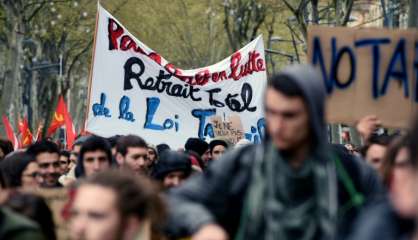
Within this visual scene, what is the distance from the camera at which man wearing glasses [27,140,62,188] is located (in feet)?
33.9

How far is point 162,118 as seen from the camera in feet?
53.0

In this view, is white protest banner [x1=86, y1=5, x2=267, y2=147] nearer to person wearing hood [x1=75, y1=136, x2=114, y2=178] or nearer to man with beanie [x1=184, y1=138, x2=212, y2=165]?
man with beanie [x1=184, y1=138, x2=212, y2=165]

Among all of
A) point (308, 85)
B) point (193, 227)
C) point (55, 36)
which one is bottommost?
point (193, 227)

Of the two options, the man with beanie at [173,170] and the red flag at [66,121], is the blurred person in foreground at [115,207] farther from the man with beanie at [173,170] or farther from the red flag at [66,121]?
the red flag at [66,121]

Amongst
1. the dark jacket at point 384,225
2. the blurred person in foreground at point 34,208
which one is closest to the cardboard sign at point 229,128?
the blurred person in foreground at point 34,208

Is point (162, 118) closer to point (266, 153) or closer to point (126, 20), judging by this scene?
A: point (266, 153)

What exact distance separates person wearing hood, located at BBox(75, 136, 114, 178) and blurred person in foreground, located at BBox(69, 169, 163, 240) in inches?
153

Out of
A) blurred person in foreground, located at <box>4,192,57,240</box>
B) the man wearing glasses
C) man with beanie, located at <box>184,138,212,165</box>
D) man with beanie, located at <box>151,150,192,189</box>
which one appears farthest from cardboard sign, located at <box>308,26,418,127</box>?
man with beanie, located at <box>184,138,212,165</box>

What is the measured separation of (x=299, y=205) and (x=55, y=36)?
48.1 meters

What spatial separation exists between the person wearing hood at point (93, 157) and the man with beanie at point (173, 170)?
0.55 metres

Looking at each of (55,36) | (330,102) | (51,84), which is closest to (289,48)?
(51,84)

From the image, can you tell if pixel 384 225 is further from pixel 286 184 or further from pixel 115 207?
pixel 115 207

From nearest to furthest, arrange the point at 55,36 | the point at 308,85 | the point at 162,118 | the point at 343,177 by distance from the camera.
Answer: the point at 308,85
the point at 343,177
the point at 162,118
the point at 55,36

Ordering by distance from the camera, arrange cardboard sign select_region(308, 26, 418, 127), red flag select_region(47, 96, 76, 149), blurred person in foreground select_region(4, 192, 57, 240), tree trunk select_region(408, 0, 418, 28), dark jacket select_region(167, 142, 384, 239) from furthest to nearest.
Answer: red flag select_region(47, 96, 76, 149), tree trunk select_region(408, 0, 418, 28), cardboard sign select_region(308, 26, 418, 127), blurred person in foreground select_region(4, 192, 57, 240), dark jacket select_region(167, 142, 384, 239)
